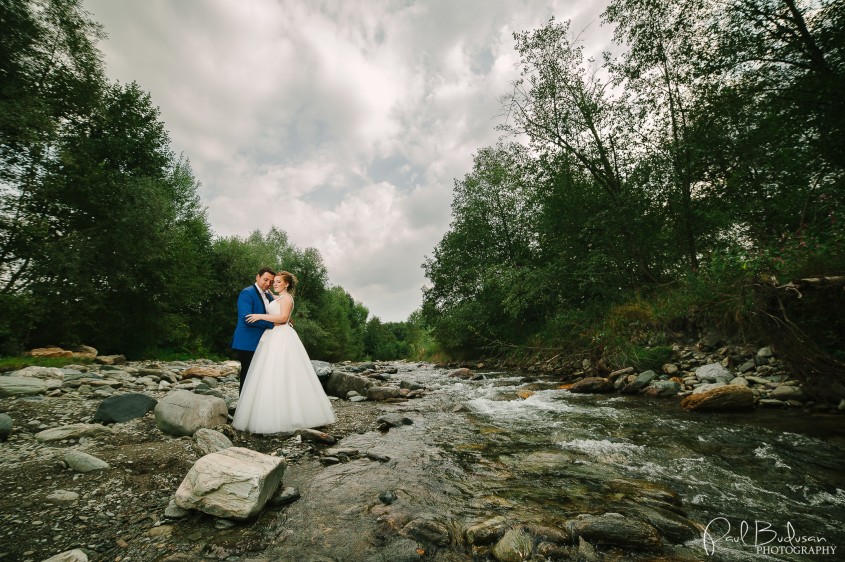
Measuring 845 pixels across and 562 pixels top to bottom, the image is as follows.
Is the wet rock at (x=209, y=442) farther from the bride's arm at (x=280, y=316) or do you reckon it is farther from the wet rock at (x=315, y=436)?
the bride's arm at (x=280, y=316)

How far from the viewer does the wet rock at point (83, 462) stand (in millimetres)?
3160

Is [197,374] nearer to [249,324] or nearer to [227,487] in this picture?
[249,324]

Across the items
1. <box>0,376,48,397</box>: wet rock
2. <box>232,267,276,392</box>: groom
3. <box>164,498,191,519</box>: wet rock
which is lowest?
<box>164,498,191,519</box>: wet rock

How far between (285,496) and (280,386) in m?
2.59

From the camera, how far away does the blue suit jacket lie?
5.62 metres

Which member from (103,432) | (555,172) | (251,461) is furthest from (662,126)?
(103,432)

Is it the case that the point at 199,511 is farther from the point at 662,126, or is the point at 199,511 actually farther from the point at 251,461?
the point at 662,126

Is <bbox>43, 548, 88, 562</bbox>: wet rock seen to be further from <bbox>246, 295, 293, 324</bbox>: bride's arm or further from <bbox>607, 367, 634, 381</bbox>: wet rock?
<bbox>607, 367, 634, 381</bbox>: wet rock

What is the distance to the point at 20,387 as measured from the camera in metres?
5.86

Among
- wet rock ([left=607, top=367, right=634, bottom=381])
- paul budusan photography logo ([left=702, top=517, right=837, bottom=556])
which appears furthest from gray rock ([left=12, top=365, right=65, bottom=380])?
wet rock ([left=607, top=367, right=634, bottom=381])

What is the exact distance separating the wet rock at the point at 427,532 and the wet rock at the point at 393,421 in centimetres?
341

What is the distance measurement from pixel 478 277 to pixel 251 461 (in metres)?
21.6

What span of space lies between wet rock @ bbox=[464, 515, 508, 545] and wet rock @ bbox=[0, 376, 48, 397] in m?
8.17

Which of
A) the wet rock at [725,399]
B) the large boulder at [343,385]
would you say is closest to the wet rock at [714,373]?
the wet rock at [725,399]
